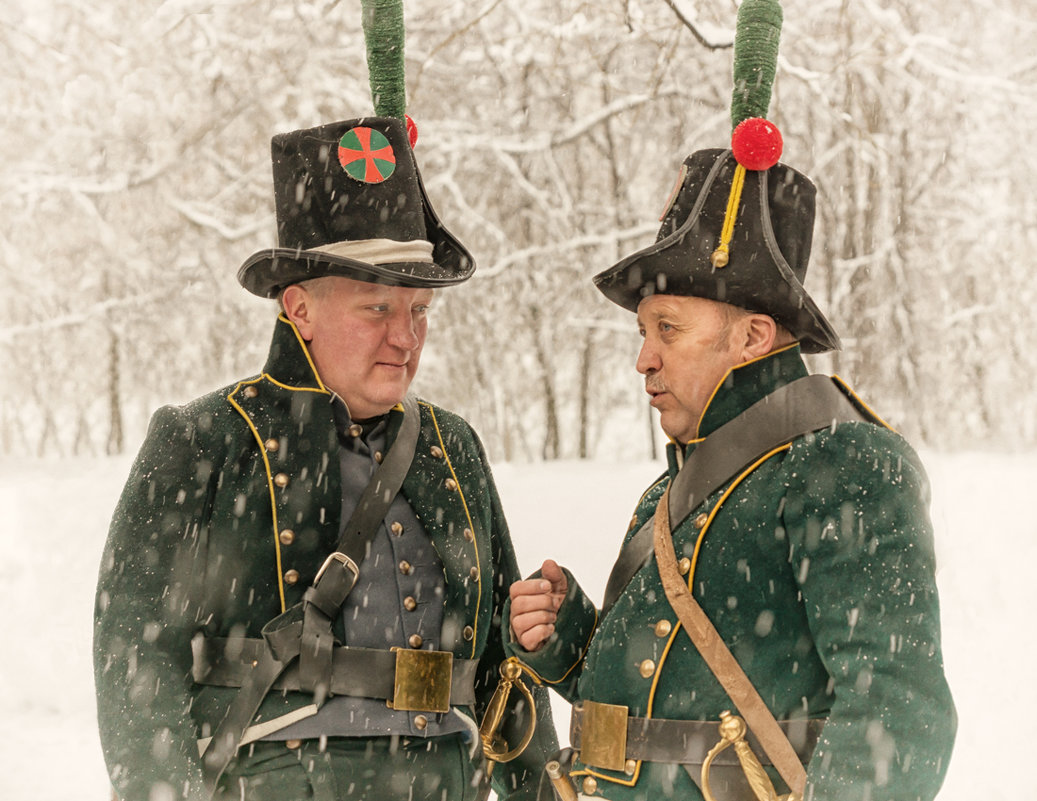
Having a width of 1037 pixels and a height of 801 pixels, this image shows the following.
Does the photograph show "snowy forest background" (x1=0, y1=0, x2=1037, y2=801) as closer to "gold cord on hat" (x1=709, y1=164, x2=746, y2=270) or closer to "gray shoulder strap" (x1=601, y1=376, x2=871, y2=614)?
"gold cord on hat" (x1=709, y1=164, x2=746, y2=270)

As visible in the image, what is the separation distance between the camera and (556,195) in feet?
30.1

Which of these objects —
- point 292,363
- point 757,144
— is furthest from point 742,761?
point 292,363

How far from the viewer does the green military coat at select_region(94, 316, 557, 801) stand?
9.87 ft

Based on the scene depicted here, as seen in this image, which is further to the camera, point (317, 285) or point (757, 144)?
point (317, 285)

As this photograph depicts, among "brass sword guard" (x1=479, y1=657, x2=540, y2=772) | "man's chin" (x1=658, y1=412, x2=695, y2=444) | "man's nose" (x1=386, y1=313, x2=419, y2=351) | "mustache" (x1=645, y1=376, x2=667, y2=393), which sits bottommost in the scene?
"brass sword guard" (x1=479, y1=657, x2=540, y2=772)

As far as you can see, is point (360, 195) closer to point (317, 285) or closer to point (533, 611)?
point (317, 285)

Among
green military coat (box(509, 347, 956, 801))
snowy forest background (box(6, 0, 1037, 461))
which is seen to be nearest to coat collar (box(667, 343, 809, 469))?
green military coat (box(509, 347, 956, 801))

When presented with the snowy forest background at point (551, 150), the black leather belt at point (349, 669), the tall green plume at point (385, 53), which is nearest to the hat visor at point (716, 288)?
the tall green plume at point (385, 53)

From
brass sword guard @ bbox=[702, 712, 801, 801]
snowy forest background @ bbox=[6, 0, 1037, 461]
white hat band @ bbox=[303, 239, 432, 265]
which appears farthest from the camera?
snowy forest background @ bbox=[6, 0, 1037, 461]

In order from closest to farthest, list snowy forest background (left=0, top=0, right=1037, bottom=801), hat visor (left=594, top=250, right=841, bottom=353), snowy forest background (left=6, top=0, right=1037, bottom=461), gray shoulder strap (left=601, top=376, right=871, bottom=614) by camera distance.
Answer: gray shoulder strap (left=601, top=376, right=871, bottom=614) < hat visor (left=594, top=250, right=841, bottom=353) < snowy forest background (left=0, top=0, right=1037, bottom=801) < snowy forest background (left=6, top=0, right=1037, bottom=461)

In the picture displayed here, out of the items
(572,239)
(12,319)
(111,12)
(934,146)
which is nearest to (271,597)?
(572,239)

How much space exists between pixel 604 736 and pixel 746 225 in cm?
122

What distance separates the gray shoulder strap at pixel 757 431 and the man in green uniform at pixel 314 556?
0.71 meters

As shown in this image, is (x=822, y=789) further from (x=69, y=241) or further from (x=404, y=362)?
(x=69, y=241)
